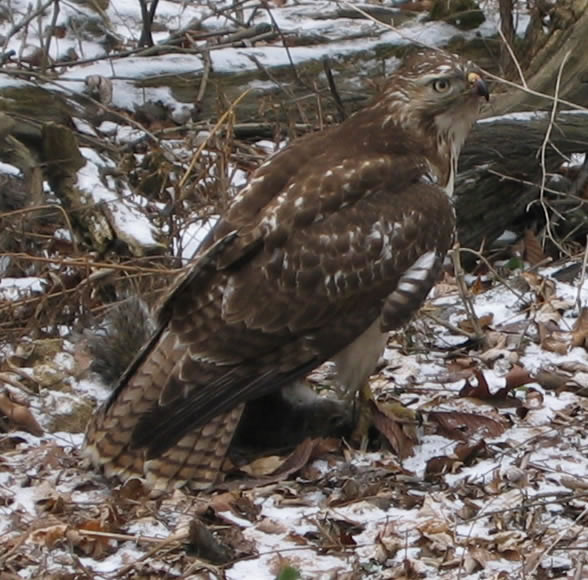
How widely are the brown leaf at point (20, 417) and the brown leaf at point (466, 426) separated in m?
1.44

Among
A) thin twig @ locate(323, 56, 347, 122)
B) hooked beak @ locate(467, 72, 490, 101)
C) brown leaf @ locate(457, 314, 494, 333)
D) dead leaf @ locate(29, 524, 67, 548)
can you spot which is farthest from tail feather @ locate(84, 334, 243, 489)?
thin twig @ locate(323, 56, 347, 122)

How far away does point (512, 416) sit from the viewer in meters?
5.32

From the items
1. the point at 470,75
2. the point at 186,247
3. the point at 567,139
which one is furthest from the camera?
the point at 567,139

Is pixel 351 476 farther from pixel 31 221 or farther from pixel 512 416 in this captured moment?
pixel 31 221

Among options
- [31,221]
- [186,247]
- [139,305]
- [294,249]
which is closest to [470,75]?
[294,249]

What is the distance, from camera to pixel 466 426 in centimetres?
514

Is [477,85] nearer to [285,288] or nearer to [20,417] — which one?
[285,288]

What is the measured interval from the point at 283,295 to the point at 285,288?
0.03m

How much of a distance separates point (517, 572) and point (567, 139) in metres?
3.64

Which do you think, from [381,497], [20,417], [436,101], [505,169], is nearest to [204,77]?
[505,169]

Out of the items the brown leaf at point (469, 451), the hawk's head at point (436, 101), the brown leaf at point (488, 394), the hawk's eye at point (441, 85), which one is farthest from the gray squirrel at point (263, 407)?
the hawk's eye at point (441, 85)

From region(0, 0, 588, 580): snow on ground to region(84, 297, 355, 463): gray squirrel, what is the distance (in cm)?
18

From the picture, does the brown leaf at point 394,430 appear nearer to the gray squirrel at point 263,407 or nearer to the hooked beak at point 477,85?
A: the gray squirrel at point 263,407

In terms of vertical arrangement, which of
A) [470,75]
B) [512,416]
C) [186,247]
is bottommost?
[512,416]
